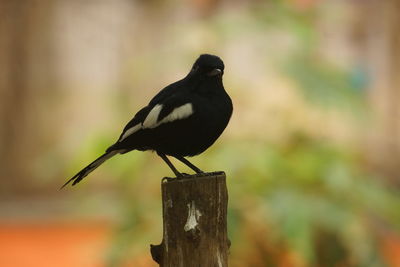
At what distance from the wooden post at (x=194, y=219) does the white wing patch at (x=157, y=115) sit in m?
0.15

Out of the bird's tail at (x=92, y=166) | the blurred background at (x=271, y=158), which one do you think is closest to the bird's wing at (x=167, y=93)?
the bird's tail at (x=92, y=166)

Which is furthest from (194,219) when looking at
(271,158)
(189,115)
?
(271,158)

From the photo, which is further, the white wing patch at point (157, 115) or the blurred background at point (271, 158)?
the blurred background at point (271, 158)

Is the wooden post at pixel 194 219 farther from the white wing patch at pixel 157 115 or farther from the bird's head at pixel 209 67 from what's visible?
the bird's head at pixel 209 67

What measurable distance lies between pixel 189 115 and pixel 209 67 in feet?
0.44

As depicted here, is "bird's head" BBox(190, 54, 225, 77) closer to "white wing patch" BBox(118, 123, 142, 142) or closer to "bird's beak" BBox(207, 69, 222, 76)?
"bird's beak" BBox(207, 69, 222, 76)

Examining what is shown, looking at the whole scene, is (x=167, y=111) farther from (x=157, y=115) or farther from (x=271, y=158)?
(x=271, y=158)

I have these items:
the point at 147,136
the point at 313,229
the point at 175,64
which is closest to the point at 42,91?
the point at 175,64

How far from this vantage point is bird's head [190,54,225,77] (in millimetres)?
1948

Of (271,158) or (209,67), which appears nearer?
(209,67)

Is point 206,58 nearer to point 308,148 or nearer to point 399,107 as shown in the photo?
point 308,148

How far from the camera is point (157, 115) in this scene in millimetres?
1959

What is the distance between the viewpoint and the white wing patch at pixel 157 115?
6.33ft

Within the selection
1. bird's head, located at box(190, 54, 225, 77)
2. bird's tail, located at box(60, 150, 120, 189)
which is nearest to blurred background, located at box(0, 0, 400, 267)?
bird's tail, located at box(60, 150, 120, 189)
